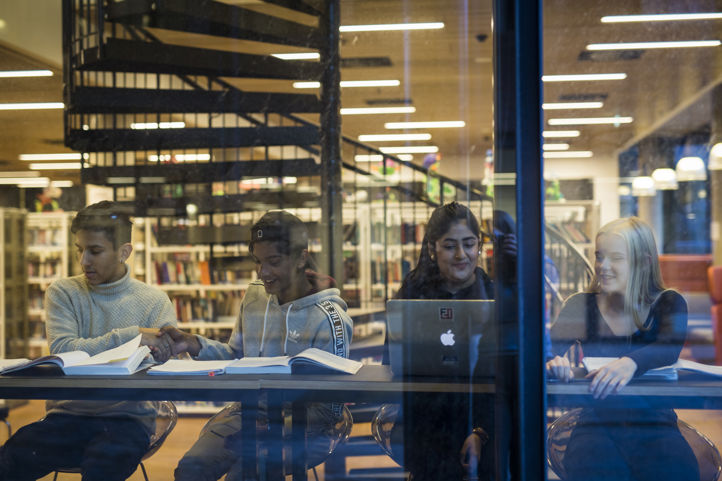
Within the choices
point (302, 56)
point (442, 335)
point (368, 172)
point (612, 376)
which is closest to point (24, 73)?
point (302, 56)

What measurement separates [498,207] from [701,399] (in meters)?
0.69

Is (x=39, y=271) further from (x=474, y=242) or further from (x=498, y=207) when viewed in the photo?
(x=498, y=207)

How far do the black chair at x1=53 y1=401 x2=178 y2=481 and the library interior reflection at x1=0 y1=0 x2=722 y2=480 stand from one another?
1.7 inches

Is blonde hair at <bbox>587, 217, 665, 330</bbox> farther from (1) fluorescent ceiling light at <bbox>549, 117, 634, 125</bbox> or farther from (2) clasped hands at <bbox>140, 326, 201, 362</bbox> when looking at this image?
(1) fluorescent ceiling light at <bbox>549, 117, 634, 125</bbox>

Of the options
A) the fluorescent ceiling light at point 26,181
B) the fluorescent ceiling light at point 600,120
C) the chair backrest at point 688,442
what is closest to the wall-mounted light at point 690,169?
the fluorescent ceiling light at point 600,120

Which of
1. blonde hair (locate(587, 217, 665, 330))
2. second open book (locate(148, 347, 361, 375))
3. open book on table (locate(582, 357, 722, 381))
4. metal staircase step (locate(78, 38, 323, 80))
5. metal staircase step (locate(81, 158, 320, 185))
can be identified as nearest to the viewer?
open book on table (locate(582, 357, 722, 381))

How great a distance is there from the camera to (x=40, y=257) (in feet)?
16.9

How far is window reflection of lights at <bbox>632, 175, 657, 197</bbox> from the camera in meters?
4.75

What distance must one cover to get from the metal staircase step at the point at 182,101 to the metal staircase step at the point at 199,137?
0.13 m

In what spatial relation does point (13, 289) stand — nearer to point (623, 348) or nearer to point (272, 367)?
point (272, 367)

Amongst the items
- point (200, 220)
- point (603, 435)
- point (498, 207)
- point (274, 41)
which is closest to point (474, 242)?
point (498, 207)

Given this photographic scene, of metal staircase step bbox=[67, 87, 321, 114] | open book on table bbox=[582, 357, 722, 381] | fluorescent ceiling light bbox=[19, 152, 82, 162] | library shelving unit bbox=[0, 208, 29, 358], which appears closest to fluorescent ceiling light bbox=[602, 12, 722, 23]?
metal staircase step bbox=[67, 87, 321, 114]

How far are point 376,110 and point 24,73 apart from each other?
2.72 meters

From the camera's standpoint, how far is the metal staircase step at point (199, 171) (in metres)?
3.70
